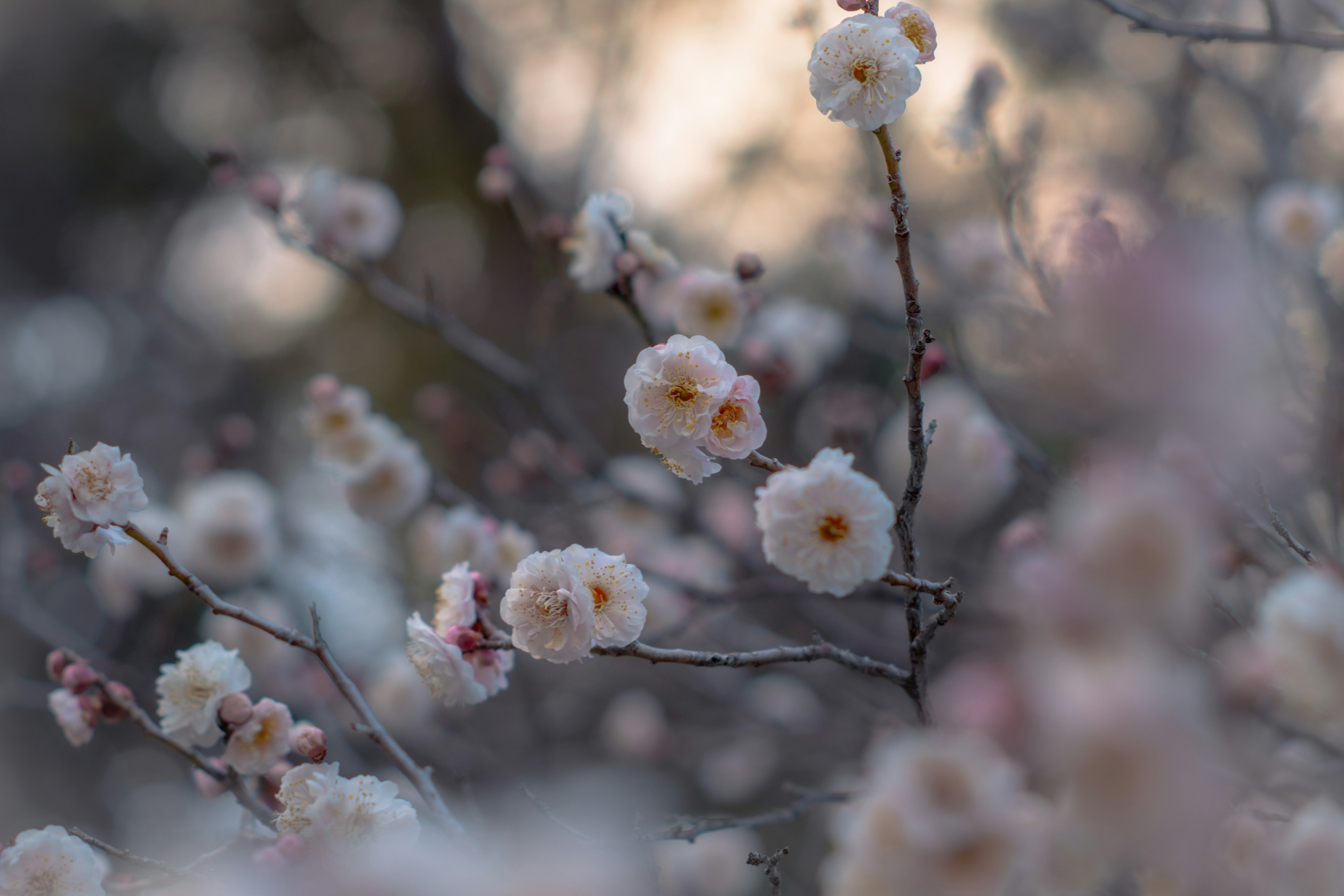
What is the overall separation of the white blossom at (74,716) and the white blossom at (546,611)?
0.99 m

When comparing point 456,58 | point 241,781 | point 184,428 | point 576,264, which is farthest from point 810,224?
point 184,428

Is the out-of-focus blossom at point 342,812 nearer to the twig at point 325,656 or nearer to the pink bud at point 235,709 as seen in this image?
the twig at point 325,656

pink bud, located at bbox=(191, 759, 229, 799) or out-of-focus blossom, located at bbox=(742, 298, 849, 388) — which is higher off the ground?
out-of-focus blossom, located at bbox=(742, 298, 849, 388)

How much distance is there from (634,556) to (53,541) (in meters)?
3.69

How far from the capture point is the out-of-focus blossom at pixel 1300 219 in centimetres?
231

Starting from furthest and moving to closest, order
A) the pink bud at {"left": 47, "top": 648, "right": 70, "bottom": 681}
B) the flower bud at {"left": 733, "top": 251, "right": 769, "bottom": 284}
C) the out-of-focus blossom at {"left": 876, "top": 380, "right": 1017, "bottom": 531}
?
1. the out-of-focus blossom at {"left": 876, "top": 380, "right": 1017, "bottom": 531}
2. the flower bud at {"left": 733, "top": 251, "right": 769, "bottom": 284}
3. the pink bud at {"left": 47, "top": 648, "right": 70, "bottom": 681}

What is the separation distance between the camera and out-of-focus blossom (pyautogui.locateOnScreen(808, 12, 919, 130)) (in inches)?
48.7

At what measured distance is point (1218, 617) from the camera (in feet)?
4.72

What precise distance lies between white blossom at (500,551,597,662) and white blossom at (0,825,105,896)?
83 centimetres

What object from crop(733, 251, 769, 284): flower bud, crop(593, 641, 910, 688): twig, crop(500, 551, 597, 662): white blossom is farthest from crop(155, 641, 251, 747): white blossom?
crop(733, 251, 769, 284): flower bud

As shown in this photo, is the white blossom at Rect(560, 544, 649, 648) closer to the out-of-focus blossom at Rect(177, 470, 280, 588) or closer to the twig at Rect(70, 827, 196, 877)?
the twig at Rect(70, 827, 196, 877)

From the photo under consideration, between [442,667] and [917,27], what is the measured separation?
1.39 m

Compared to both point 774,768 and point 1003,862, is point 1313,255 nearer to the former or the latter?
point 1003,862

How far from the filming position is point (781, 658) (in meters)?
1.11
